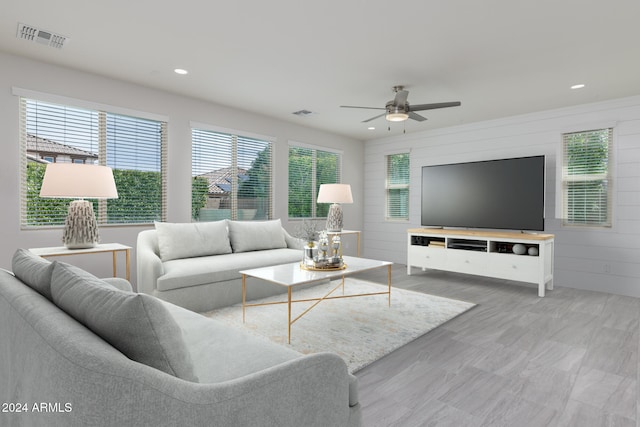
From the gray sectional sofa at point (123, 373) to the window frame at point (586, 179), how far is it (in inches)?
190

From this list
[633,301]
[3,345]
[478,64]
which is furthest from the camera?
→ [633,301]

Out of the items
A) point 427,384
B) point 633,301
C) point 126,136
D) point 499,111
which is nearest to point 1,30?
point 126,136

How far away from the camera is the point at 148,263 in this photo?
3256 millimetres

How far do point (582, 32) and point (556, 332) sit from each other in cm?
244

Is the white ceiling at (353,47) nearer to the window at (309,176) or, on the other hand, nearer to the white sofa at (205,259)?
the window at (309,176)

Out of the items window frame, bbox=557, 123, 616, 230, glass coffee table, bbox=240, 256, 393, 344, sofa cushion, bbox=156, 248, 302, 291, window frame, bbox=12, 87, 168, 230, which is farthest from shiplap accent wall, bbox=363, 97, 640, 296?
window frame, bbox=12, 87, 168, 230

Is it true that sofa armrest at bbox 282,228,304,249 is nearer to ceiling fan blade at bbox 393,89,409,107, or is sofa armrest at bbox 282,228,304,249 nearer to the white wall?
the white wall

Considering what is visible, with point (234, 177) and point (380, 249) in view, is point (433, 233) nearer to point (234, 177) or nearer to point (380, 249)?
point (380, 249)

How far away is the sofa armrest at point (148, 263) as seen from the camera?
3160 mm

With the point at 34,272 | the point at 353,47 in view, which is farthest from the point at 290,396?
the point at 353,47

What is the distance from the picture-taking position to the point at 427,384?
2066mm

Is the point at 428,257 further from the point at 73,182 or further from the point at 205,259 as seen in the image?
the point at 73,182

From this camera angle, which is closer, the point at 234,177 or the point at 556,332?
the point at 556,332

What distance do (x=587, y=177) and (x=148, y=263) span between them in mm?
5415
